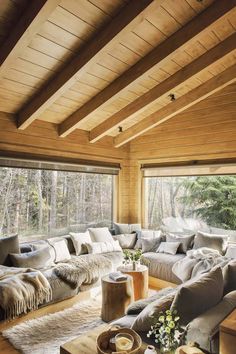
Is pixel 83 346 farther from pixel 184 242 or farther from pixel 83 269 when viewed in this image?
pixel 184 242

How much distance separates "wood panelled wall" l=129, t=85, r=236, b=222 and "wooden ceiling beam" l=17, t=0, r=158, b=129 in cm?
260

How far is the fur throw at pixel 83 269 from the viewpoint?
347 centimetres

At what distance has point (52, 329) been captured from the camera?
2949mm

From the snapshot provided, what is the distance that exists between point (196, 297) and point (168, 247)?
2.68m

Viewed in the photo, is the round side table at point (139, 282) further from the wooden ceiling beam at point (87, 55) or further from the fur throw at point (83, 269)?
the wooden ceiling beam at point (87, 55)

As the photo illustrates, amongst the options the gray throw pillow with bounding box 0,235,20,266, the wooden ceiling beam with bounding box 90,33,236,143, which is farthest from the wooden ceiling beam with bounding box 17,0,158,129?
the gray throw pillow with bounding box 0,235,20,266

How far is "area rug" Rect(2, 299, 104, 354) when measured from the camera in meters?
2.64

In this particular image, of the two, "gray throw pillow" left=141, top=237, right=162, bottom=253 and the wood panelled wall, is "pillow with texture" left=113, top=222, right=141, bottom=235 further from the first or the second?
"gray throw pillow" left=141, top=237, right=162, bottom=253

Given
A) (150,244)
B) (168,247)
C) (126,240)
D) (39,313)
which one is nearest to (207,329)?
(39,313)

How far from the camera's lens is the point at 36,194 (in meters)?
4.53

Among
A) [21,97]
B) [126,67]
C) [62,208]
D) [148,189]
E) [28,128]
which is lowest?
[62,208]

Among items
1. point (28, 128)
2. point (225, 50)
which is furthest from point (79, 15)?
point (28, 128)

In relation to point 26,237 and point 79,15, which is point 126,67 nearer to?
point 79,15

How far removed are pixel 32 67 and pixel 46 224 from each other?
255 centimetres
